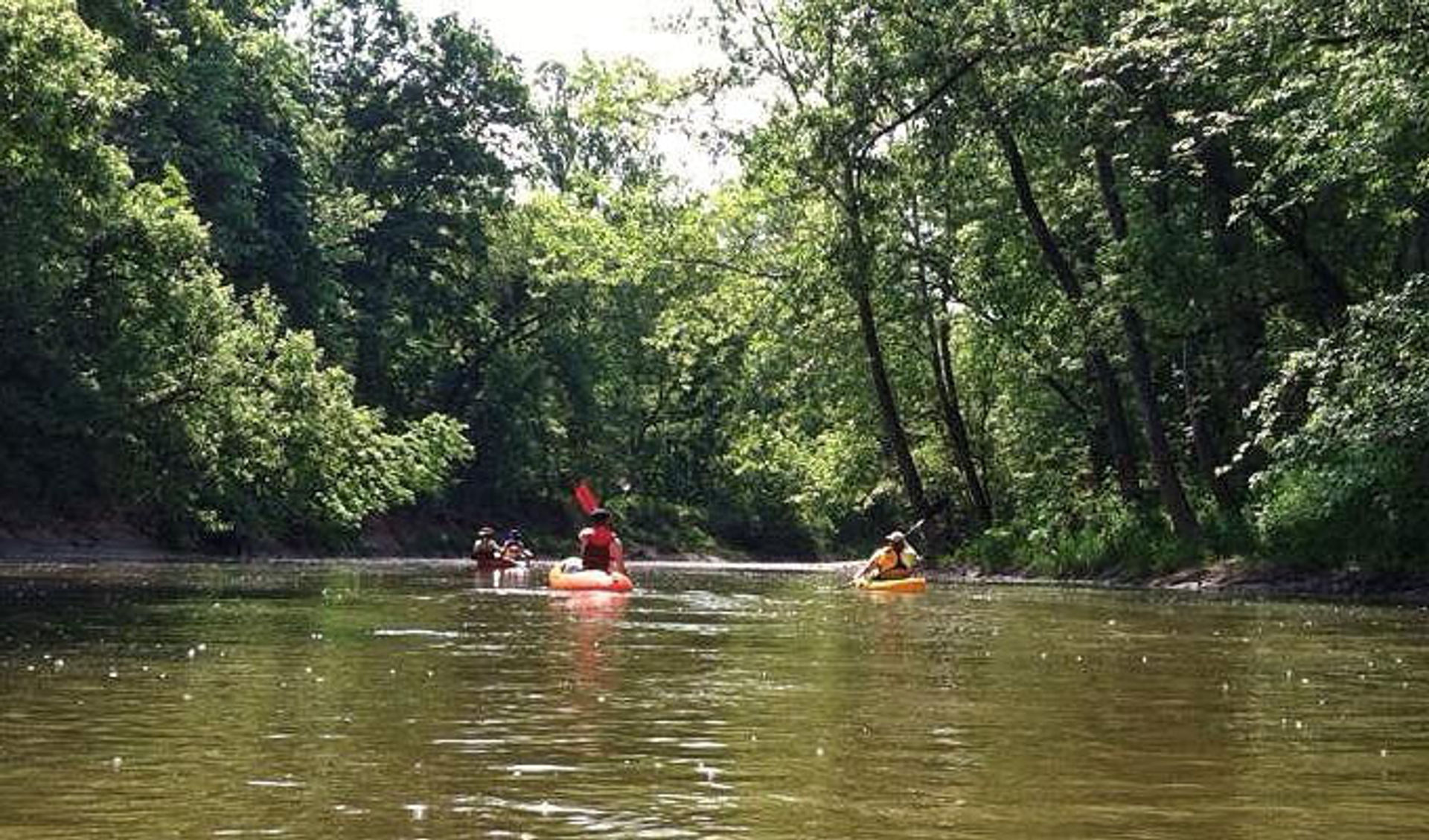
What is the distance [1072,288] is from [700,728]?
86.8ft

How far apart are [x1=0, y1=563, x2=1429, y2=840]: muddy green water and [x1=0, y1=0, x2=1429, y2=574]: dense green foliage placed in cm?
804

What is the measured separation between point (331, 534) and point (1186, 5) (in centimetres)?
2914

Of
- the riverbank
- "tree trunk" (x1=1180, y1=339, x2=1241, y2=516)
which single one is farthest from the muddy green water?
"tree trunk" (x1=1180, y1=339, x2=1241, y2=516)

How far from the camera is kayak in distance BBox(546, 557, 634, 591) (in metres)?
25.6

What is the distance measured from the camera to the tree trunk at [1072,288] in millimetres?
34562

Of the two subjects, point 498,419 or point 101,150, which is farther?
point 498,419

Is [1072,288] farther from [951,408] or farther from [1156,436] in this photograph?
[951,408]

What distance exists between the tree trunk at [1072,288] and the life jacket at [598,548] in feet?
38.1

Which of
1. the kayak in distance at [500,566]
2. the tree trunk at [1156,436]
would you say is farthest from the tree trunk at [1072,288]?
the kayak in distance at [500,566]

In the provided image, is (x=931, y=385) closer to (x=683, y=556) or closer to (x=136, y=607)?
(x=683, y=556)

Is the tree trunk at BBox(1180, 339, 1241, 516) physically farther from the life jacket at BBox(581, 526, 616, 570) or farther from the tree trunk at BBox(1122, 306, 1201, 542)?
the life jacket at BBox(581, 526, 616, 570)

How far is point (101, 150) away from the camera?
28.4 metres

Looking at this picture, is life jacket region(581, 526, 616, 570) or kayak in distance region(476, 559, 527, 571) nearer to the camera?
life jacket region(581, 526, 616, 570)

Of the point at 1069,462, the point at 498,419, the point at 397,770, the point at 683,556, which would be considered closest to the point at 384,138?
the point at 498,419
